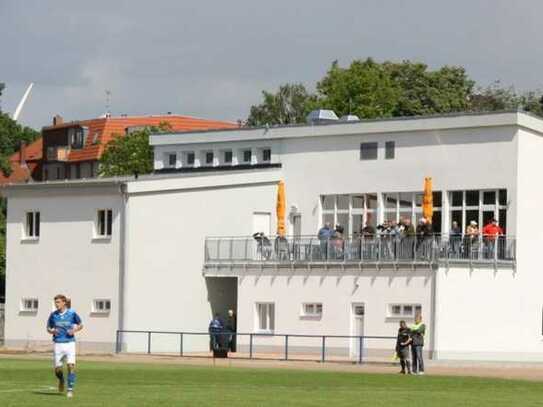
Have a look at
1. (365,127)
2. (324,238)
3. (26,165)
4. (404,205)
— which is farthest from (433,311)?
(26,165)

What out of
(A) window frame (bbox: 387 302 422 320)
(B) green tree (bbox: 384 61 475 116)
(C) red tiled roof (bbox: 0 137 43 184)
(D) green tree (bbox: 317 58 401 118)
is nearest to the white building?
(A) window frame (bbox: 387 302 422 320)

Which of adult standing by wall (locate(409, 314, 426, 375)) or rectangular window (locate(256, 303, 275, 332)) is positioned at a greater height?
rectangular window (locate(256, 303, 275, 332))

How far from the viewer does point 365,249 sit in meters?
57.6

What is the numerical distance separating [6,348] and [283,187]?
39.7 ft

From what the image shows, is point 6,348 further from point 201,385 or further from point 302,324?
point 201,385

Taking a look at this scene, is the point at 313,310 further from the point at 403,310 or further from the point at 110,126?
the point at 110,126

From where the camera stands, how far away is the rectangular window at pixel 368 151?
204 ft

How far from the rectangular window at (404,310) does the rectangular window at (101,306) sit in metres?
10.3

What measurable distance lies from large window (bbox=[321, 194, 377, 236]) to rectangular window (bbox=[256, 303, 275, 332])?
4472 millimetres

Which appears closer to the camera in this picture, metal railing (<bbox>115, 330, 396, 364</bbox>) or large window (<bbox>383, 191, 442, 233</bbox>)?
metal railing (<bbox>115, 330, 396, 364</bbox>)

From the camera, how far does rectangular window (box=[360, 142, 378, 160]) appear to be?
204ft

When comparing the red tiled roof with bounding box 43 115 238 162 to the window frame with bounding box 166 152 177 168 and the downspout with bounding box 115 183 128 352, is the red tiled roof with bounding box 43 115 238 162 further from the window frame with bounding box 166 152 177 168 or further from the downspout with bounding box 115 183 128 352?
the downspout with bounding box 115 183 128 352

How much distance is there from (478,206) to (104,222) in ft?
44.7

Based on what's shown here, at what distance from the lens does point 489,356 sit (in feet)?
183
